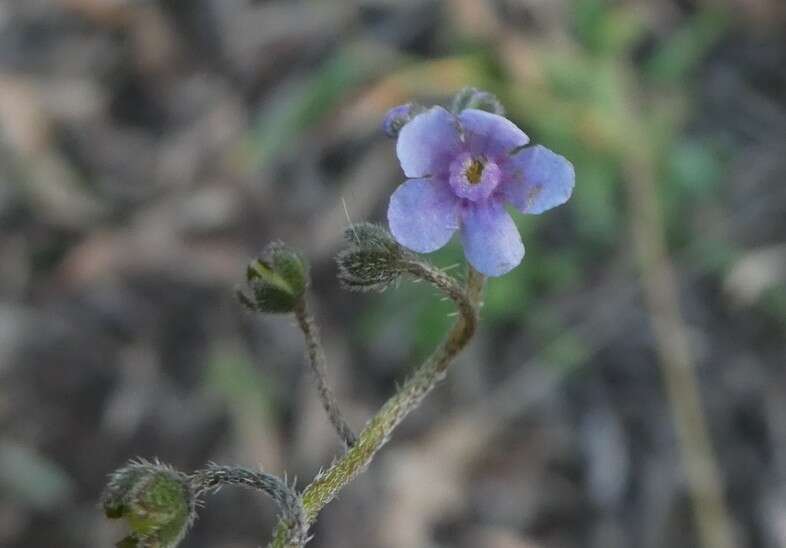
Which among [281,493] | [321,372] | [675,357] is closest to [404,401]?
[321,372]

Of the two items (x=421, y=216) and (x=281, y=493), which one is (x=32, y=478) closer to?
(x=281, y=493)

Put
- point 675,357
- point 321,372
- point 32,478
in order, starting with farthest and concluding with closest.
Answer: point 32,478 < point 675,357 < point 321,372

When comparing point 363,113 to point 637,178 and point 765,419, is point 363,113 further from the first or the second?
point 765,419

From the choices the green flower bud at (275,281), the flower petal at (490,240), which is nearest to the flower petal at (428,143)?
the flower petal at (490,240)

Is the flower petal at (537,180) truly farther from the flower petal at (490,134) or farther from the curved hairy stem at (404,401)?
the curved hairy stem at (404,401)

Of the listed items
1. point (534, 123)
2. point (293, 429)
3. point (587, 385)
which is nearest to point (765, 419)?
point (587, 385)

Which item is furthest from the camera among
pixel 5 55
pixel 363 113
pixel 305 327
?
pixel 5 55

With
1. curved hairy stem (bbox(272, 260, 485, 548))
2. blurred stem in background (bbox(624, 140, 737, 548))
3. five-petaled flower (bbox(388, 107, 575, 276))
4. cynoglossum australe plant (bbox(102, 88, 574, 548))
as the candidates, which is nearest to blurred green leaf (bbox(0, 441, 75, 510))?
blurred stem in background (bbox(624, 140, 737, 548))

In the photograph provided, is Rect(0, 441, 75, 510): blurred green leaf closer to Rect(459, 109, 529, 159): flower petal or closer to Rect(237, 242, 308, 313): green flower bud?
Rect(237, 242, 308, 313): green flower bud
